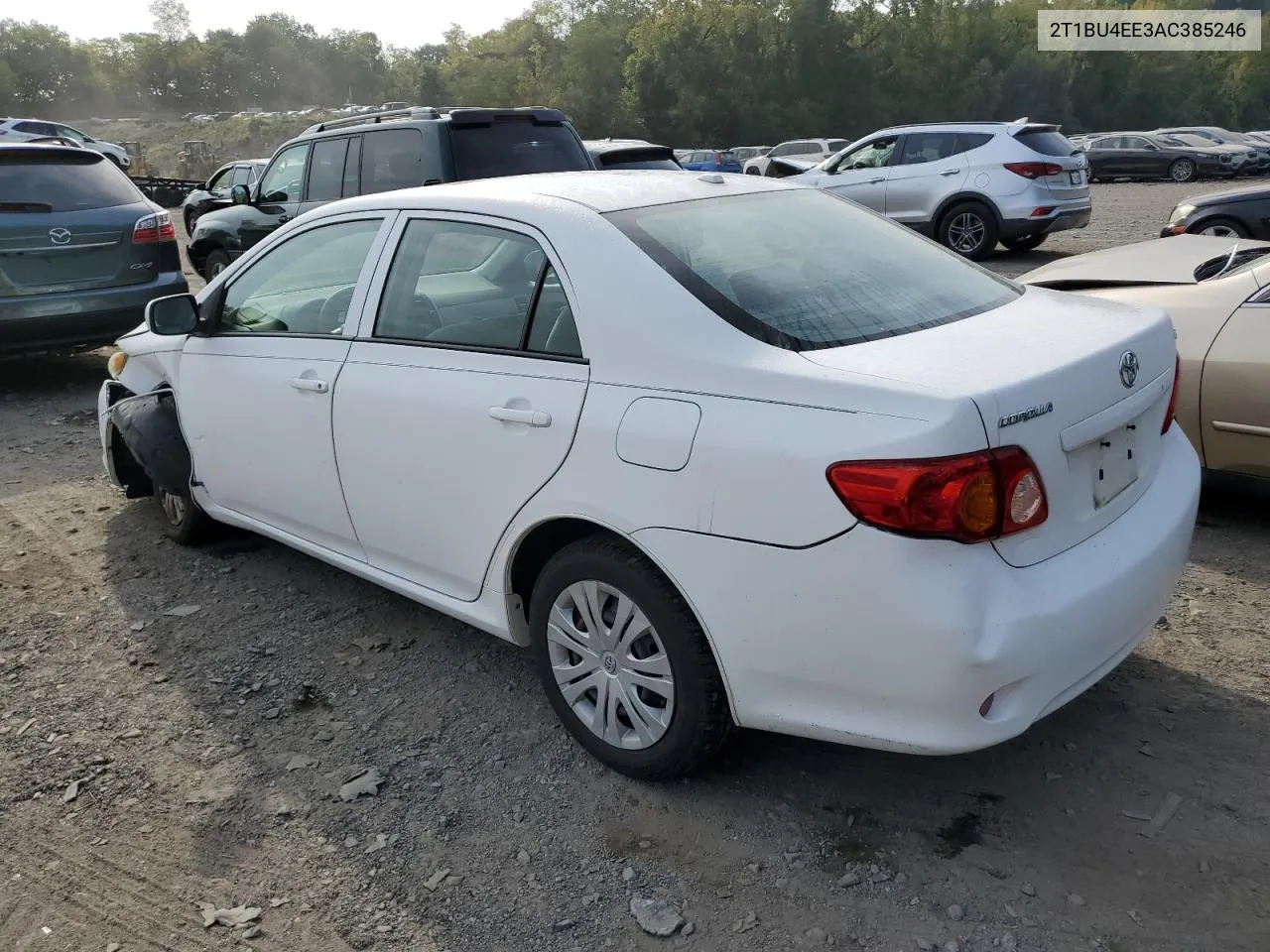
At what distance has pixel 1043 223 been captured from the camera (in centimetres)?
1277

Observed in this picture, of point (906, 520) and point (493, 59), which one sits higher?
point (493, 59)

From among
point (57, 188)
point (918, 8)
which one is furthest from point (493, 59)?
point (57, 188)

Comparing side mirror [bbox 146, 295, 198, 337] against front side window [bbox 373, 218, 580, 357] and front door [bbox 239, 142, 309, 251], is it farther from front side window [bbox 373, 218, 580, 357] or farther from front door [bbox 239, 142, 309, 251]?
front door [bbox 239, 142, 309, 251]

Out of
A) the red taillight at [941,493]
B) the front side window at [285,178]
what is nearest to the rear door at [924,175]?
the front side window at [285,178]

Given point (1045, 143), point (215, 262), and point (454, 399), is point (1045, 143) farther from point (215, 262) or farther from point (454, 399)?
point (454, 399)

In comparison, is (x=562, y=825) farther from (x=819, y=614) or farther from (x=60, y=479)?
(x=60, y=479)

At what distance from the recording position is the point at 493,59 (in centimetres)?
8000

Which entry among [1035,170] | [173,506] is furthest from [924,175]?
[173,506]

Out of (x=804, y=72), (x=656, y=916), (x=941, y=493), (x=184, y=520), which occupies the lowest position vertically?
(x=656, y=916)

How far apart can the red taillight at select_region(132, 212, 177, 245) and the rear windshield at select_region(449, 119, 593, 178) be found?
213 cm

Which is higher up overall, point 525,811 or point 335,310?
point 335,310

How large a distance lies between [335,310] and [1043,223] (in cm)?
→ 1089

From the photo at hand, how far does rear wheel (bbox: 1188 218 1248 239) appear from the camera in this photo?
33.3 feet

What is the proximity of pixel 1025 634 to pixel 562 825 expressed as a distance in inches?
51.5
